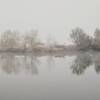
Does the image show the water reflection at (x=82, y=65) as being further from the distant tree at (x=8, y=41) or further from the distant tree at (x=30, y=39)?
the distant tree at (x=8, y=41)

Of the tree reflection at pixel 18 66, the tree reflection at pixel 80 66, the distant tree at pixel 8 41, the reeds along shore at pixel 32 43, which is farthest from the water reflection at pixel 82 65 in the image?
the distant tree at pixel 8 41

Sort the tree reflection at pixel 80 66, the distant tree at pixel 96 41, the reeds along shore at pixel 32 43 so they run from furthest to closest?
the distant tree at pixel 96 41 → the reeds along shore at pixel 32 43 → the tree reflection at pixel 80 66

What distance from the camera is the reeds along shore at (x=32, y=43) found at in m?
68.1

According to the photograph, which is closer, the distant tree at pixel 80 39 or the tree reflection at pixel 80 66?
the tree reflection at pixel 80 66

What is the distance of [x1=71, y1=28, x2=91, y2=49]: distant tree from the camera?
70562mm

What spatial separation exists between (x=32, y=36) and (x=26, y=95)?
56992 millimetres

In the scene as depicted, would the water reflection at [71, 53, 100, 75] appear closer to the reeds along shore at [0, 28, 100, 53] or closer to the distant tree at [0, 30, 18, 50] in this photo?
the reeds along shore at [0, 28, 100, 53]

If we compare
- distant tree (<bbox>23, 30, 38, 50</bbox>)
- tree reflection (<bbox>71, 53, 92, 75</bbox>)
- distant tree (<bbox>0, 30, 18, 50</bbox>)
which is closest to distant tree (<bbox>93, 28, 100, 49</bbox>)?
distant tree (<bbox>23, 30, 38, 50</bbox>)

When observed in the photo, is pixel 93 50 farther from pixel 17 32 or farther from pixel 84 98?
pixel 84 98

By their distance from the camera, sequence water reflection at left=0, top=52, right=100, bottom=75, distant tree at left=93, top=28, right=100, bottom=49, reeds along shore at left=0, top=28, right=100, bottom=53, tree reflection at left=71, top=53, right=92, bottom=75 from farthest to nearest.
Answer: distant tree at left=93, top=28, right=100, bottom=49 < reeds along shore at left=0, top=28, right=100, bottom=53 < water reflection at left=0, top=52, right=100, bottom=75 < tree reflection at left=71, top=53, right=92, bottom=75

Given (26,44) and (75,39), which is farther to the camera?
(75,39)

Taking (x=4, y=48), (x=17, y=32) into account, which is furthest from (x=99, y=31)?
(x=4, y=48)

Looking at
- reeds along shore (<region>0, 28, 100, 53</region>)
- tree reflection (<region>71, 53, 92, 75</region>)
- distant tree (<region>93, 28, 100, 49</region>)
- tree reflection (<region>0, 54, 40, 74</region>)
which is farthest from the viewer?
distant tree (<region>93, 28, 100, 49</region>)

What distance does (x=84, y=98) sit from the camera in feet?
40.2
